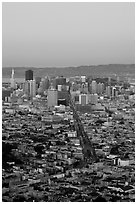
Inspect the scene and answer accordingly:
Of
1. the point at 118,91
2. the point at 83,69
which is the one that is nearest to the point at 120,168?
the point at 83,69

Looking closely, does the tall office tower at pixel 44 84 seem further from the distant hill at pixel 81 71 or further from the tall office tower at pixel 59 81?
the distant hill at pixel 81 71

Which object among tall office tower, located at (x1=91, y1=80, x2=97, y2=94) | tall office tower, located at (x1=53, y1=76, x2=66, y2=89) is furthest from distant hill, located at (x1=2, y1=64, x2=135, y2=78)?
tall office tower, located at (x1=91, y1=80, x2=97, y2=94)

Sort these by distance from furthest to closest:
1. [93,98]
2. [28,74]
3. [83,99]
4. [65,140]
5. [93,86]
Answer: [93,98]
[93,86]
[83,99]
[65,140]
[28,74]

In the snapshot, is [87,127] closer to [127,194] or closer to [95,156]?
[95,156]

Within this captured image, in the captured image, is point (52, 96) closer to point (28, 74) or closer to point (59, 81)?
point (59, 81)

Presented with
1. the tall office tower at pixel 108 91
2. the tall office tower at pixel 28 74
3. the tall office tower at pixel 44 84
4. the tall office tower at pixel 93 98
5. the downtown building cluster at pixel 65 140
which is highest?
the tall office tower at pixel 28 74

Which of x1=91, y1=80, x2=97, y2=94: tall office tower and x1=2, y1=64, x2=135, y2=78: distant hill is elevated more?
x1=2, y1=64, x2=135, y2=78: distant hill

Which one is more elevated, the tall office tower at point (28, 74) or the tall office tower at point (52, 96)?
the tall office tower at point (28, 74)

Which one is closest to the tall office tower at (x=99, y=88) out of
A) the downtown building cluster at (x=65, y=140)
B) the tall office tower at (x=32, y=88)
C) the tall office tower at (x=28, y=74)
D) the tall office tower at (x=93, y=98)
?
the downtown building cluster at (x=65, y=140)

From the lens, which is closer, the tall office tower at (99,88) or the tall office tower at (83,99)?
the tall office tower at (83,99)

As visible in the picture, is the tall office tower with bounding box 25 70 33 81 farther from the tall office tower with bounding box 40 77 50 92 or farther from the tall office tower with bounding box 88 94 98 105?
the tall office tower with bounding box 88 94 98 105

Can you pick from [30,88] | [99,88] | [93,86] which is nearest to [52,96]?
[30,88]

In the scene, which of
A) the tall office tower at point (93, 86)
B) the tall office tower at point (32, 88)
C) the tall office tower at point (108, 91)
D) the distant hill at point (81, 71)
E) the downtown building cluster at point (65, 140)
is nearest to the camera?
the downtown building cluster at point (65, 140)
